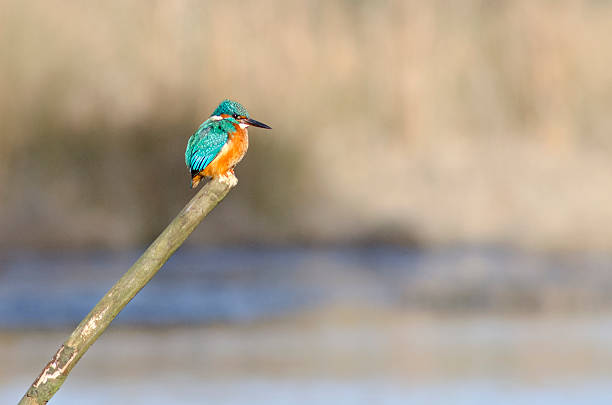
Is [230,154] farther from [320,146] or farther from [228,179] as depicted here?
[320,146]

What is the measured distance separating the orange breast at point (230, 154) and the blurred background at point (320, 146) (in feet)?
35.5

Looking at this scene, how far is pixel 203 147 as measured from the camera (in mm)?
3574

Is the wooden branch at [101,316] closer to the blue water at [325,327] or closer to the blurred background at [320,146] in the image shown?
the blue water at [325,327]

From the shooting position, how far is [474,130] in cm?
1877

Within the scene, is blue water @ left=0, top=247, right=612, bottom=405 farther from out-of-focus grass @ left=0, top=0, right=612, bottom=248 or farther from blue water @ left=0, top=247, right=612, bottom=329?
out-of-focus grass @ left=0, top=0, right=612, bottom=248

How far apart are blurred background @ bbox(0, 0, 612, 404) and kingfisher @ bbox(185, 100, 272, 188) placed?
35.3 feet

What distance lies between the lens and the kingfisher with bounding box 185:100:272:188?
3.51m

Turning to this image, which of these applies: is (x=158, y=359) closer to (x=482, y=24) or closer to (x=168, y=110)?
(x=168, y=110)

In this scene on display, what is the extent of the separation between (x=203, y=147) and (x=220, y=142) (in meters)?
0.05

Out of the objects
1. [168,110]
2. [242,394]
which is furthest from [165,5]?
[242,394]

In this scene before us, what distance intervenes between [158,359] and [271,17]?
Answer: 8081 mm

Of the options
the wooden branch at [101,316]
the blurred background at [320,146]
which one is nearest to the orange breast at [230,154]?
the wooden branch at [101,316]

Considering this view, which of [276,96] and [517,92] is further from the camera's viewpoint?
[517,92]

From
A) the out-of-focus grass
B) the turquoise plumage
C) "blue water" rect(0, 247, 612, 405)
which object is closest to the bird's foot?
the turquoise plumage
